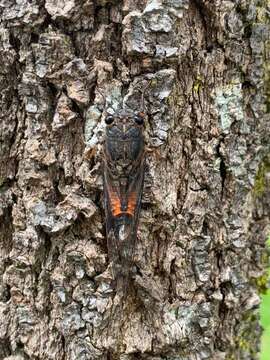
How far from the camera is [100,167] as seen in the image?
Answer: 2631 mm

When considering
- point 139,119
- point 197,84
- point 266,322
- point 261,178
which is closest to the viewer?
point 139,119

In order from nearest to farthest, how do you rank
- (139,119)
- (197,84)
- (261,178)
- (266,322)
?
1. (139,119)
2. (197,84)
3. (261,178)
4. (266,322)

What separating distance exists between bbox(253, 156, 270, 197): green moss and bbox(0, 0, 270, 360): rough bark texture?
319 millimetres

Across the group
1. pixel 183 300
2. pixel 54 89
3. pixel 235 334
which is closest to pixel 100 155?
pixel 54 89

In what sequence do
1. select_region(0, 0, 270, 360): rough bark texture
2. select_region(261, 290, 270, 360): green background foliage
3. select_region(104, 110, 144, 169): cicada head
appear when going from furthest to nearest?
select_region(261, 290, 270, 360): green background foliage
select_region(104, 110, 144, 169): cicada head
select_region(0, 0, 270, 360): rough bark texture

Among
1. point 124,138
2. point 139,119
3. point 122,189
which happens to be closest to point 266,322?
point 122,189

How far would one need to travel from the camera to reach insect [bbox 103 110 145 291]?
262 centimetres

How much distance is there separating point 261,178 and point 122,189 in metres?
0.87

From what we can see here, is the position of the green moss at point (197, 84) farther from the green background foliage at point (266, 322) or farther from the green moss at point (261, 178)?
the green background foliage at point (266, 322)

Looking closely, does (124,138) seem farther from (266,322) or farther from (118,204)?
(266,322)

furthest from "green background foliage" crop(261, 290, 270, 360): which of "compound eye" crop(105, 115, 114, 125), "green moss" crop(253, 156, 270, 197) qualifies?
"compound eye" crop(105, 115, 114, 125)

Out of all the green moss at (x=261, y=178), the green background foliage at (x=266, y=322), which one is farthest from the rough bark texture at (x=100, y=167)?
the green background foliage at (x=266, y=322)

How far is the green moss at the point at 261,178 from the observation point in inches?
124

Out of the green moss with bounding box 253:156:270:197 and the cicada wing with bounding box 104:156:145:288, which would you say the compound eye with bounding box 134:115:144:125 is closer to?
the cicada wing with bounding box 104:156:145:288
